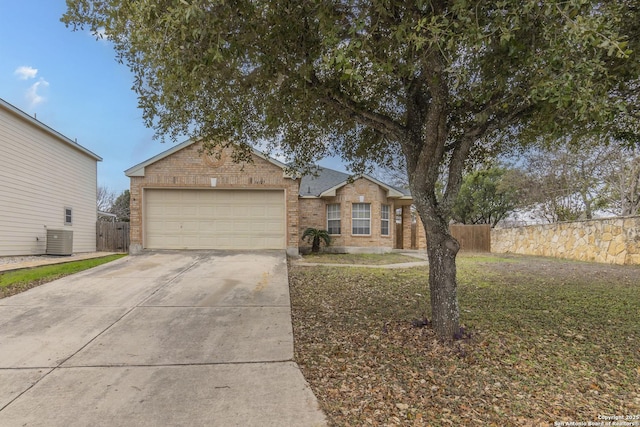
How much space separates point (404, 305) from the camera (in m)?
6.09

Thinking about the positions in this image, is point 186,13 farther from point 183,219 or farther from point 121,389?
point 183,219

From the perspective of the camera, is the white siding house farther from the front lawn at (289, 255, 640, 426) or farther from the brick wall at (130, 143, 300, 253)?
the front lawn at (289, 255, 640, 426)

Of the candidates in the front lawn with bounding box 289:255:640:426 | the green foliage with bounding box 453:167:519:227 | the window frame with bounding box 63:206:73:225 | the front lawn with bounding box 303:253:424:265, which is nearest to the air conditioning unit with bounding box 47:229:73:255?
the window frame with bounding box 63:206:73:225

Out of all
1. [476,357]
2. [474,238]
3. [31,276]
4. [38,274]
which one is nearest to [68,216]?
[38,274]

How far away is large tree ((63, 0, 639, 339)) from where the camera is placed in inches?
120

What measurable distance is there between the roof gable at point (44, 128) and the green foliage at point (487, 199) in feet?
70.7

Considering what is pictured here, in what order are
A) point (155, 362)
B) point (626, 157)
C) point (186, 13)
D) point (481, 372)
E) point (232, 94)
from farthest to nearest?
point (626, 157), point (232, 94), point (155, 362), point (481, 372), point (186, 13)

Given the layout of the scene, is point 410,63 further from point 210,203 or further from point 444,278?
point 210,203

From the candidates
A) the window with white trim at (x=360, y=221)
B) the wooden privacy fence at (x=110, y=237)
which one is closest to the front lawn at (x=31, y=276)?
the wooden privacy fence at (x=110, y=237)

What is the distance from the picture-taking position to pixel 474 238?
20.5 m

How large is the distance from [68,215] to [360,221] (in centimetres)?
1231

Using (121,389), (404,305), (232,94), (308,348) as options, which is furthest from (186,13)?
(404,305)

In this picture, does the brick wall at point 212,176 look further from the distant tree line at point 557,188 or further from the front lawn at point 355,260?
the distant tree line at point 557,188

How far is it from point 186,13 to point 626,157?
64.9ft
